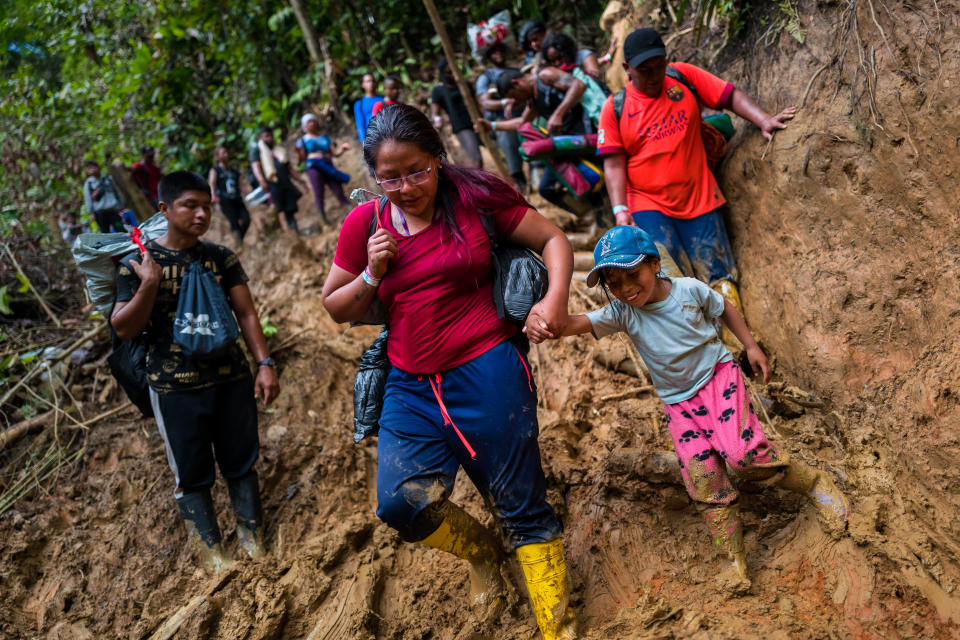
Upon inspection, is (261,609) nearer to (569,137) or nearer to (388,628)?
(388,628)

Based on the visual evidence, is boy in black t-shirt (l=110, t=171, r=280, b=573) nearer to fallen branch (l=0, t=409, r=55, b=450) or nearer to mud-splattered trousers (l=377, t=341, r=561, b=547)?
mud-splattered trousers (l=377, t=341, r=561, b=547)

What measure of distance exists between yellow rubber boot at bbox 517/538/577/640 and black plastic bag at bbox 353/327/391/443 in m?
0.88

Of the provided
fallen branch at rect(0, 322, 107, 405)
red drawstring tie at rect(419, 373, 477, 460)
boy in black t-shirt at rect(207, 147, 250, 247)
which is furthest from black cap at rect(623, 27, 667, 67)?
boy in black t-shirt at rect(207, 147, 250, 247)

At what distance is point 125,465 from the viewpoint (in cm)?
496

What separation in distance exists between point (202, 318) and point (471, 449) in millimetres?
1939

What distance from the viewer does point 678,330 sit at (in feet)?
9.10

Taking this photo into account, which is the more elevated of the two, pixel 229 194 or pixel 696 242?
pixel 696 242

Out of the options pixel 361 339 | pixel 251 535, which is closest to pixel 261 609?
pixel 251 535

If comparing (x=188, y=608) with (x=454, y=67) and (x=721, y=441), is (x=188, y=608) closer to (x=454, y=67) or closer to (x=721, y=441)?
(x=721, y=441)

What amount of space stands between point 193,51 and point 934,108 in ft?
46.7

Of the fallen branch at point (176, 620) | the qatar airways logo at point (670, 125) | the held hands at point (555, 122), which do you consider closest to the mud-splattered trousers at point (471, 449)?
the fallen branch at point (176, 620)

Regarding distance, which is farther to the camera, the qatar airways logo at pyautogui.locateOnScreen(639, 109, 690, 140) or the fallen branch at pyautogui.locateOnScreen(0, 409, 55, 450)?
the fallen branch at pyautogui.locateOnScreen(0, 409, 55, 450)

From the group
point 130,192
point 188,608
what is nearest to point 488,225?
point 188,608

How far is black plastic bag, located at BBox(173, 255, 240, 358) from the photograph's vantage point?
3551mm
